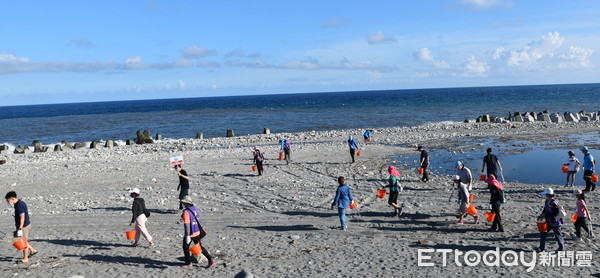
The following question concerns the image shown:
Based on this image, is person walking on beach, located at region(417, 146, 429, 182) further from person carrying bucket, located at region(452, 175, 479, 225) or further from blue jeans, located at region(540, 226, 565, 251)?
blue jeans, located at region(540, 226, 565, 251)

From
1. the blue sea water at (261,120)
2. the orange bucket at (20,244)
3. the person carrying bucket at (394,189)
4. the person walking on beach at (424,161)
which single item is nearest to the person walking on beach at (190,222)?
the orange bucket at (20,244)

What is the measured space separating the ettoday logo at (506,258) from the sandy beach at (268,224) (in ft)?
0.52

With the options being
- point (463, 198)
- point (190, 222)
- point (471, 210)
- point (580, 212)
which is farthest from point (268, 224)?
point (580, 212)

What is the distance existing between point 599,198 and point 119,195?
16840 mm

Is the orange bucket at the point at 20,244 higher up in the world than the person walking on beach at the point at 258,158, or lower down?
lower down

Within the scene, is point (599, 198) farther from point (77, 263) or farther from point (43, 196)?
point (43, 196)

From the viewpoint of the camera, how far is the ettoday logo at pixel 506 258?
955 cm

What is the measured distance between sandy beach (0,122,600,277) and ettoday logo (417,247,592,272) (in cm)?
16

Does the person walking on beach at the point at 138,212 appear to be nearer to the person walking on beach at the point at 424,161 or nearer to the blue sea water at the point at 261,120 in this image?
the person walking on beach at the point at 424,161

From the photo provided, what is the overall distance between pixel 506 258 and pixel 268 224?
249 inches

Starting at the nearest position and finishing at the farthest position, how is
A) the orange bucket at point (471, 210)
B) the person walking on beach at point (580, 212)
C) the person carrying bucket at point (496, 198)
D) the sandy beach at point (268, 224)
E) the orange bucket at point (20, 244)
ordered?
the sandy beach at point (268, 224)
the orange bucket at point (20, 244)
the person walking on beach at point (580, 212)
the person carrying bucket at point (496, 198)
the orange bucket at point (471, 210)

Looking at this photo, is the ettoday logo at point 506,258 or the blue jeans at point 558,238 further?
the blue jeans at point 558,238

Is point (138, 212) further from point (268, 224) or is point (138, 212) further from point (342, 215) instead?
point (342, 215)

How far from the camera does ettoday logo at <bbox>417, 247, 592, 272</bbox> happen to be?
9.55 meters
